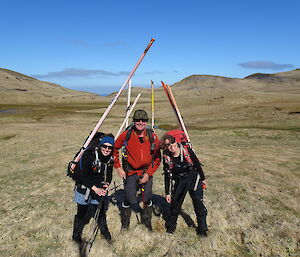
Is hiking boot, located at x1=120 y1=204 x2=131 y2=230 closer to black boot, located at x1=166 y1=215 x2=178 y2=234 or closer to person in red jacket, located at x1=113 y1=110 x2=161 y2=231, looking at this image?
person in red jacket, located at x1=113 y1=110 x2=161 y2=231

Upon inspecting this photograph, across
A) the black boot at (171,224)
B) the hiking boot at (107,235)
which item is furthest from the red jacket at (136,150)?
the hiking boot at (107,235)

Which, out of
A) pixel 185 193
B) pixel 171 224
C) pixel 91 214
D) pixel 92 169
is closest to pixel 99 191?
pixel 92 169

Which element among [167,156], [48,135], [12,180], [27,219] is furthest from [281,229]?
[48,135]

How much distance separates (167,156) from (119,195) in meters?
5.28

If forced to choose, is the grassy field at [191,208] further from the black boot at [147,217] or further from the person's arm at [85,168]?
the person's arm at [85,168]

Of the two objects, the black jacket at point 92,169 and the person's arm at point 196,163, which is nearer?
the black jacket at point 92,169

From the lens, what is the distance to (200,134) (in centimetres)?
2675

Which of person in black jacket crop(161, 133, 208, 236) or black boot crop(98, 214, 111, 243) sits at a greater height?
person in black jacket crop(161, 133, 208, 236)

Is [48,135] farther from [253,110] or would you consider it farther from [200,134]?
[253,110]

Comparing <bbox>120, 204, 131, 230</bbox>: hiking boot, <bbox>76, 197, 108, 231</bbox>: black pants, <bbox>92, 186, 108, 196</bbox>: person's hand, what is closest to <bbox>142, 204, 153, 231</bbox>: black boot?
<bbox>120, 204, 131, 230</bbox>: hiking boot

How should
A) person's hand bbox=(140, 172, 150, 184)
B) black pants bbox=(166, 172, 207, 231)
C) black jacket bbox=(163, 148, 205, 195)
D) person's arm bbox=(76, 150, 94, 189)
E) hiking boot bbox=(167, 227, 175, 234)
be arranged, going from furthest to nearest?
hiking boot bbox=(167, 227, 175, 234), person's hand bbox=(140, 172, 150, 184), black pants bbox=(166, 172, 207, 231), black jacket bbox=(163, 148, 205, 195), person's arm bbox=(76, 150, 94, 189)

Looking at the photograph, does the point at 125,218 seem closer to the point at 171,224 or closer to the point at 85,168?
the point at 171,224

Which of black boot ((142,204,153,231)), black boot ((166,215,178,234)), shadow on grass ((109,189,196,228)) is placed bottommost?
shadow on grass ((109,189,196,228))

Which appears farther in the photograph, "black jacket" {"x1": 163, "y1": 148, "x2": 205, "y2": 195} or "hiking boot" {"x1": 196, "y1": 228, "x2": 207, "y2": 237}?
"hiking boot" {"x1": 196, "y1": 228, "x2": 207, "y2": 237}
